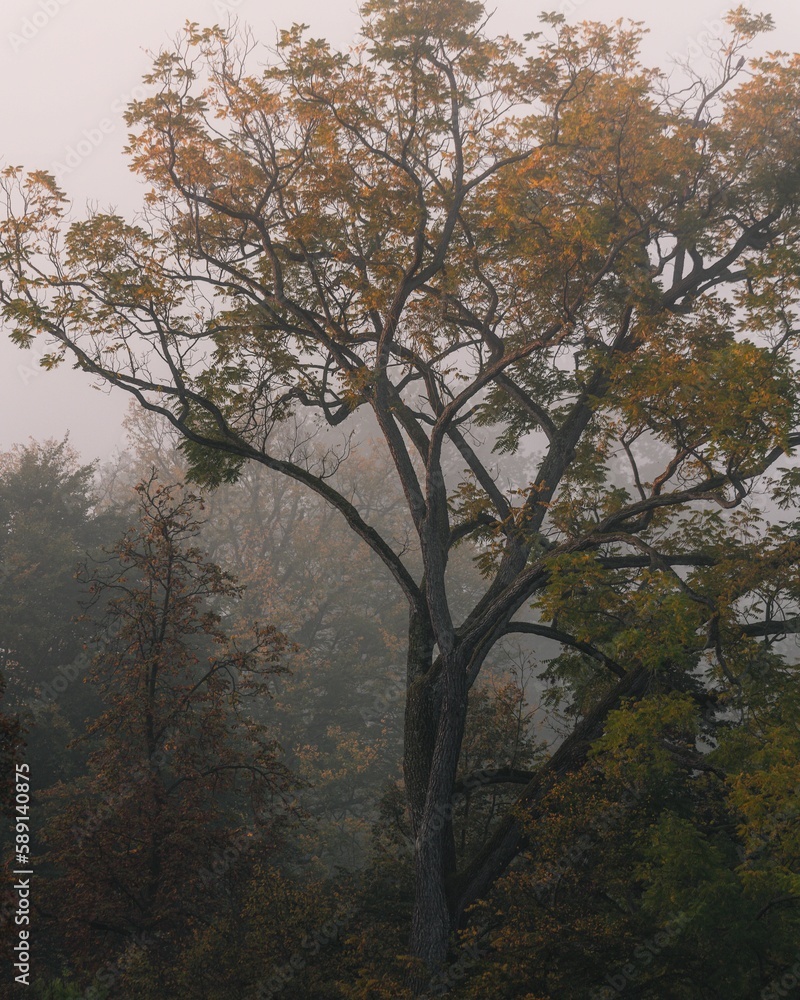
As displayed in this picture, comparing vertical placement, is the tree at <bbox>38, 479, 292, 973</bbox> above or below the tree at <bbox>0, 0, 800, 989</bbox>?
below

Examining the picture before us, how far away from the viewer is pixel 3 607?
2242 cm

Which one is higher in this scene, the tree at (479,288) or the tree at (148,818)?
the tree at (479,288)

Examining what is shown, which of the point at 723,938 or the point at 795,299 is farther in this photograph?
the point at 795,299

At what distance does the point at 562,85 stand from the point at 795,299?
15.8 feet

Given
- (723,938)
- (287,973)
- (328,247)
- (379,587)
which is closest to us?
(723,938)

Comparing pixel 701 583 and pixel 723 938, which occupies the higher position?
pixel 701 583

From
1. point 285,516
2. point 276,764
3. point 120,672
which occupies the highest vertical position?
point 285,516

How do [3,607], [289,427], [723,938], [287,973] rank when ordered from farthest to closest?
1. [289,427]
2. [3,607]
3. [287,973]
4. [723,938]

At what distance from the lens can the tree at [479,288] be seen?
11.2m

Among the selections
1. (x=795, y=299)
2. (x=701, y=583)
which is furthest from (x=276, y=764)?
(x=795, y=299)

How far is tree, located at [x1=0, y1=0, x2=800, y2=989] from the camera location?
11.2m

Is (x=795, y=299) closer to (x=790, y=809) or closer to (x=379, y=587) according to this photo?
(x=790, y=809)

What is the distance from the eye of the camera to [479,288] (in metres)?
14.3

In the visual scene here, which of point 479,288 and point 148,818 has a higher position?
point 479,288
